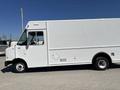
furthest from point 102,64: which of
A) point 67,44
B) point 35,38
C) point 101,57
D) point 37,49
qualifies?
point 35,38

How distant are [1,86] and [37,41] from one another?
411 centimetres

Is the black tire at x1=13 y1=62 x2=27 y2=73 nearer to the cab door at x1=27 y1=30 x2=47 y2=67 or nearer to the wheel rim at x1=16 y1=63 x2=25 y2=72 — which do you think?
the wheel rim at x1=16 y1=63 x2=25 y2=72

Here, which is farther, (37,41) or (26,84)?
(37,41)

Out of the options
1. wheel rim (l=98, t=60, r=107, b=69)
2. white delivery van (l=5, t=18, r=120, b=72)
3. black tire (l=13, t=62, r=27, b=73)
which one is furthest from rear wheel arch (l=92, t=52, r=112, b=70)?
black tire (l=13, t=62, r=27, b=73)

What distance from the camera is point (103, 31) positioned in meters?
12.9

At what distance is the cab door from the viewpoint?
12.6 meters

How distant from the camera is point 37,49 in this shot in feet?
41.2

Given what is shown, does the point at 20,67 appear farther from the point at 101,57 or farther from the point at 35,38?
the point at 101,57

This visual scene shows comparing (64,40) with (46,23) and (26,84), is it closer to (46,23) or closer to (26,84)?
(46,23)

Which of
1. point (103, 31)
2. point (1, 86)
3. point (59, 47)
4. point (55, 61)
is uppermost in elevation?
point (103, 31)

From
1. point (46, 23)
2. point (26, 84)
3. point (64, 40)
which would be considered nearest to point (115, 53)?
point (64, 40)

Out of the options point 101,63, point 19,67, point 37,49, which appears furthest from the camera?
point 101,63

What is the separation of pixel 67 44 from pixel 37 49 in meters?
1.74

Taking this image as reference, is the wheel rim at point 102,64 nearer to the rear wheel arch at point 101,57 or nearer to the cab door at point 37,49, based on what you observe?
the rear wheel arch at point 101,57
